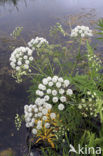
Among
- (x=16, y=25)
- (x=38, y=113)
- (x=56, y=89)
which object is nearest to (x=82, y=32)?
(x=56, y=89)

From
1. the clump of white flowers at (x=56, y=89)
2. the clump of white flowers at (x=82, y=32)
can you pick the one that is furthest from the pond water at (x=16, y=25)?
the clump of white flowers at (x=82, y=32)

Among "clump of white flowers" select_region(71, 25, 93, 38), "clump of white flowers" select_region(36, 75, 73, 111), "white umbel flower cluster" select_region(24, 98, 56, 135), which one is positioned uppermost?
"clump of white flowers" select_region(71, 25, 93, 38)

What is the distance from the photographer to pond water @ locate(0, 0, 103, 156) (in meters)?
3.68

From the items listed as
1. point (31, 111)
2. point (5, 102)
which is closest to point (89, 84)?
point (31, 111)

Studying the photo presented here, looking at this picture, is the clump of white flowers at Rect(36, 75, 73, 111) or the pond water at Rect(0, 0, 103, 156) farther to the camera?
the pond water at Rect(0, 0, 103, 156)

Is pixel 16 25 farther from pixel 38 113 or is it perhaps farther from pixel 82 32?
pixel 38 113

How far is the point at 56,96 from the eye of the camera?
2531mm

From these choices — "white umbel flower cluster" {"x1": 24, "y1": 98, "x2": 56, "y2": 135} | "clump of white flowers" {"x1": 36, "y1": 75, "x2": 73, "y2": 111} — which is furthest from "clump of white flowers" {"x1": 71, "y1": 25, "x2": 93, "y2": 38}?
"white umbel flower cluster" {"x1": 24, "y1": 98, "x2": 56, "y2": 135}

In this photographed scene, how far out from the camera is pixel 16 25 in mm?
8703

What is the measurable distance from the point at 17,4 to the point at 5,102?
35.6ft

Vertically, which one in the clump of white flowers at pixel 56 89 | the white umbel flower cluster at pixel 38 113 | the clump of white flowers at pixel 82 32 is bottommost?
the white umbel flower cluster at pixel 38 113

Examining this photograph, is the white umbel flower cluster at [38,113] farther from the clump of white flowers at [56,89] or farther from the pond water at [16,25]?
the pond water at [16,25]

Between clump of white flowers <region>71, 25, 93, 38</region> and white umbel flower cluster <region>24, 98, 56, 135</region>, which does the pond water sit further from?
clump of white flowers <region>71, 25, 93, 38</region>

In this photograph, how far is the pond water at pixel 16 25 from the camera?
3676 mm
